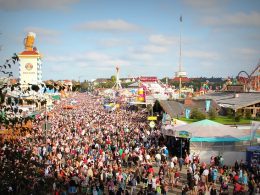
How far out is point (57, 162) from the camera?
20500 millimetres

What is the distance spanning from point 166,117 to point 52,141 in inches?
379

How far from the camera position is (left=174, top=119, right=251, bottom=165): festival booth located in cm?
2177

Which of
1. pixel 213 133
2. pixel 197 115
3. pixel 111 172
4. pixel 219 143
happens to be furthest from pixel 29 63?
pixel 111 172

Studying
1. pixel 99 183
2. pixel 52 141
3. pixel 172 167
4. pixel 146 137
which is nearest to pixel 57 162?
pixel 99 183

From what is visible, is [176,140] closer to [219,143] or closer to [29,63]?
[219,143]

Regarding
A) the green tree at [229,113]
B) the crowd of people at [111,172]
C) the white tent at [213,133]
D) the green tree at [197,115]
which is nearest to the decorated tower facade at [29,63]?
the green tree at [229,113]

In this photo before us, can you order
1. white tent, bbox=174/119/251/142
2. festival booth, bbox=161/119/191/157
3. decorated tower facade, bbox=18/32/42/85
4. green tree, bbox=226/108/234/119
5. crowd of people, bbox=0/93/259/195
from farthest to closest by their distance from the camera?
decorated tower facade, bbox=18/32/42/85
green tree, bbox=226/108/234/119
festival booth, bbox=161/119/191/157
white tent, bbox=174/119/251/142
crowd of people, bbox=0/93/259/195

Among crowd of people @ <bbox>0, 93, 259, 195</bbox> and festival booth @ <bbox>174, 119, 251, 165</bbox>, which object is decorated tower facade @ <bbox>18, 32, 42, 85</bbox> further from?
festival booth @ <bbox>174, 119, 251, 165</bbox>

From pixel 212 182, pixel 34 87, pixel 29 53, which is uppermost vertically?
pixel 29 53

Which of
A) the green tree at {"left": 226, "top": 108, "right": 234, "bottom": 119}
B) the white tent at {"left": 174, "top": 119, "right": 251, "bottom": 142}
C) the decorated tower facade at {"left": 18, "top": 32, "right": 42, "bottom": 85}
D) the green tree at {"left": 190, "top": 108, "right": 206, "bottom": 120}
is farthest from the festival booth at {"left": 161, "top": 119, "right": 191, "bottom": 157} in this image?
the decorated tower facade at {"left": 18, "top": 32, "right": 42, "bottom": 85}

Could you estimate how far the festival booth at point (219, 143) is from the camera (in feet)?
71.4

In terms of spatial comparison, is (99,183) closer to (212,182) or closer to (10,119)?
(212,182)

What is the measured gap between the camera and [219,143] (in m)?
22.6

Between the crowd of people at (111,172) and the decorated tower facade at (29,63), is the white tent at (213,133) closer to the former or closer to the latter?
the crowd of people at (111,172)
